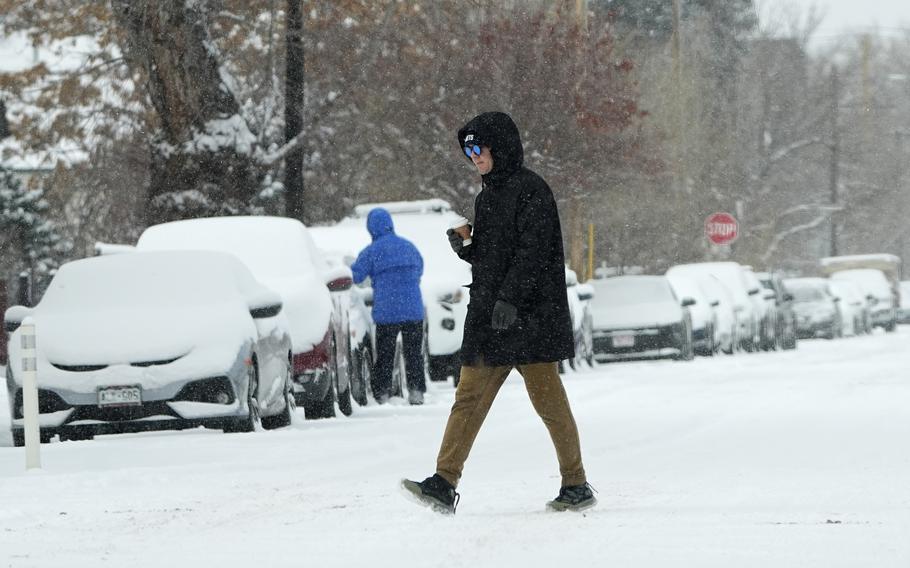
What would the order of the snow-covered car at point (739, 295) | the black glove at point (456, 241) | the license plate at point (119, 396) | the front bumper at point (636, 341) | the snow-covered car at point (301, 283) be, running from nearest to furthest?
the black glove at point (456, 241)
the license plate at point (119, 396)
the snow-covered car at point (301, 283)
the front bumper at point (636, 341)
the snow-covered car at point (739, 295)

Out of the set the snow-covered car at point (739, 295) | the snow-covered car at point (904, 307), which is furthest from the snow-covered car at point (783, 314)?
the snow-covered car at point (904, 307)

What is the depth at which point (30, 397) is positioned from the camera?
1177 cm

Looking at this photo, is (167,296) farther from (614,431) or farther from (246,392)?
(614,431)

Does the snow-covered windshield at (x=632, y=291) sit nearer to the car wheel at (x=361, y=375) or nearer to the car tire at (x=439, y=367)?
the car tire at (x=439, y=367)

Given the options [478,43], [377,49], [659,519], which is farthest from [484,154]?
[478,43]

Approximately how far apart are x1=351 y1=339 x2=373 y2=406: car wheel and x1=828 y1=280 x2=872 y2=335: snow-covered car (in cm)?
3138

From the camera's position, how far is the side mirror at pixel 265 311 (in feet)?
47.8

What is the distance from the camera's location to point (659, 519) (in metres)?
8.34

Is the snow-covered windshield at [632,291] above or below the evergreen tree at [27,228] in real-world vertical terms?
below

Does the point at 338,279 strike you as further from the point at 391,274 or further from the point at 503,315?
the point at 503,315

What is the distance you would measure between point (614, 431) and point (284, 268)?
401cm

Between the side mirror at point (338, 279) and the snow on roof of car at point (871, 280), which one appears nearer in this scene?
the side mirror at point (338, 279)

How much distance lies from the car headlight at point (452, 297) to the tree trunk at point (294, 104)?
839 centimetres

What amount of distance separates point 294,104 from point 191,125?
169 inches
